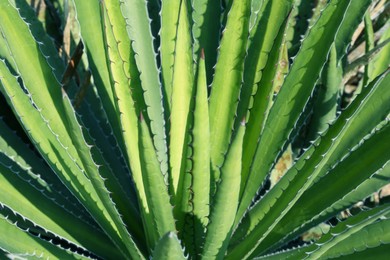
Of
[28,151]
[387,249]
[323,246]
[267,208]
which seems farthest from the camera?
[28,151]

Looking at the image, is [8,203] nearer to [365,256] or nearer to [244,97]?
[244,97]

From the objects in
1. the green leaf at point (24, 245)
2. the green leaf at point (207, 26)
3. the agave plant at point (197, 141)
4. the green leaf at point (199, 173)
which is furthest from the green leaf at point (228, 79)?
the green leaf at point (24, 245)

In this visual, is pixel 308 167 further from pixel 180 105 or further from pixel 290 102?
pixel 180 105

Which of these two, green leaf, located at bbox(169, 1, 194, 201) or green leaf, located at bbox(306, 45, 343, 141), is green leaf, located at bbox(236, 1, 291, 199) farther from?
green leaf, located at bbox(306, 45, 343, 141)

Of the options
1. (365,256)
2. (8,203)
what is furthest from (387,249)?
(8,203)

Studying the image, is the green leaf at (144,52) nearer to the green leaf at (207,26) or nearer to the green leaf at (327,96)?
the green leaf at (207,26)

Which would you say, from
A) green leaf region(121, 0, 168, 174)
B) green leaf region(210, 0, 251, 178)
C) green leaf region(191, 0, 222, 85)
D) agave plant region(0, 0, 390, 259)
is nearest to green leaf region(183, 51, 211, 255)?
agave plant region(0, 0, 390, 259)

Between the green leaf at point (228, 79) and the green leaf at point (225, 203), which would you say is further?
the green leaf at point (228, 79)

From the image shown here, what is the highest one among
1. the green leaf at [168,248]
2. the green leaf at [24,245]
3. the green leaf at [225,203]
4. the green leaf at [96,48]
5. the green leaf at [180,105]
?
the green leaf at [96,48]
